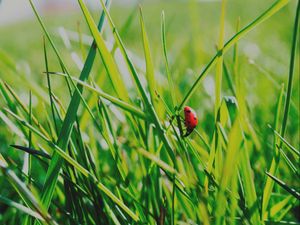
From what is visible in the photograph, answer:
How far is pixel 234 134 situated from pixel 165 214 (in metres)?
0.20

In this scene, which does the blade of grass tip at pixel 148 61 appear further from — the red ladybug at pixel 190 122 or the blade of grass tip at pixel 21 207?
the blade of grass tip at pixel 21 207

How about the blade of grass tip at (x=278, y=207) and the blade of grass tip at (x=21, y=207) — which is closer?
the blade of grass tip at (x=21, y=207)

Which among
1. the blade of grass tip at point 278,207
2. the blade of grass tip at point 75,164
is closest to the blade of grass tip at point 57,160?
the blade of grass tip at point 75,164

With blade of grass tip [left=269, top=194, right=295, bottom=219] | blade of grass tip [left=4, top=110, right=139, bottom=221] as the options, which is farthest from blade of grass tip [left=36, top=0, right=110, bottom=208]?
blade of grass tip [left=269, top=194, right=295, bottom=219]

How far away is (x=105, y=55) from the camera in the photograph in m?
0.39

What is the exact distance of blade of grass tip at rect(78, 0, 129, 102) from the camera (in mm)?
377

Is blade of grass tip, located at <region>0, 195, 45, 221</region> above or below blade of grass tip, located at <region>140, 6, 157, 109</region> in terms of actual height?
below

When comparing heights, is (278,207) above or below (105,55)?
below

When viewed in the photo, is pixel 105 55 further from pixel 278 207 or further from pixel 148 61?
pixel 278 207

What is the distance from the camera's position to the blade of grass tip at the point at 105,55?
0.38 metres

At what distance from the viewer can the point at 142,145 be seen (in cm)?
48

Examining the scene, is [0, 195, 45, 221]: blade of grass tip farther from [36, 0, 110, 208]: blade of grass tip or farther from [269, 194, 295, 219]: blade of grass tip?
[269, 194, 295, 219]: blade of grass tip

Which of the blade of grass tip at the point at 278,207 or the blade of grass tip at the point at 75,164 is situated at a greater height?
the blade of grass tip at the point at 75,164

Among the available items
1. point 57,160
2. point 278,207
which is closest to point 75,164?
point 57,160
